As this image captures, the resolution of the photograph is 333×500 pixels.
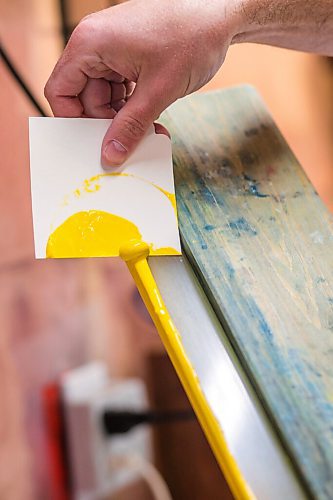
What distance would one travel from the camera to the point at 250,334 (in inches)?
20.7

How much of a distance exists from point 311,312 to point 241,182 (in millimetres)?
169

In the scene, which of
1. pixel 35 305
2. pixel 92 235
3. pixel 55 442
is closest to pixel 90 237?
pixel 92 235

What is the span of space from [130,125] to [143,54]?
7cm

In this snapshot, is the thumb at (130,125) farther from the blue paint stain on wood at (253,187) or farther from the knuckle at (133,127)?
the blue paint stain on wood at (253,187)

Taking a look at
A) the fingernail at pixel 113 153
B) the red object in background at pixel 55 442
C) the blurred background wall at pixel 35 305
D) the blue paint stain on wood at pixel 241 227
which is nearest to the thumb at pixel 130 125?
the fingernail at pixel 113 153

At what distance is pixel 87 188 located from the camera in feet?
1.91

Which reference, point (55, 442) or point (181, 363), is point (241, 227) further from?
point (55, 442)

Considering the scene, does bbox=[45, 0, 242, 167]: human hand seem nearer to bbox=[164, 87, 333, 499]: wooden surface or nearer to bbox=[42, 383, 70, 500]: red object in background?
bbox=[164, 87, 333, 499]: wooden surface

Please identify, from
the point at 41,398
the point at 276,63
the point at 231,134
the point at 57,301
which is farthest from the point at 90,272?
the point at 276,63

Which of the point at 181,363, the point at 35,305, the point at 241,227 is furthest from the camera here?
the point at 35,305

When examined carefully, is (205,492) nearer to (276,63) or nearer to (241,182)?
(241,182)

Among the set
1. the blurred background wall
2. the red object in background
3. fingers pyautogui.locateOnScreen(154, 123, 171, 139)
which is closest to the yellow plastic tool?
fingers pyautogui.locateOnScreen(154, 123, 171, 139)

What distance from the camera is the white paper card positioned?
571mm

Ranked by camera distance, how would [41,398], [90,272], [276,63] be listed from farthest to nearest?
[276,63] → [90,272] → [41,398]
